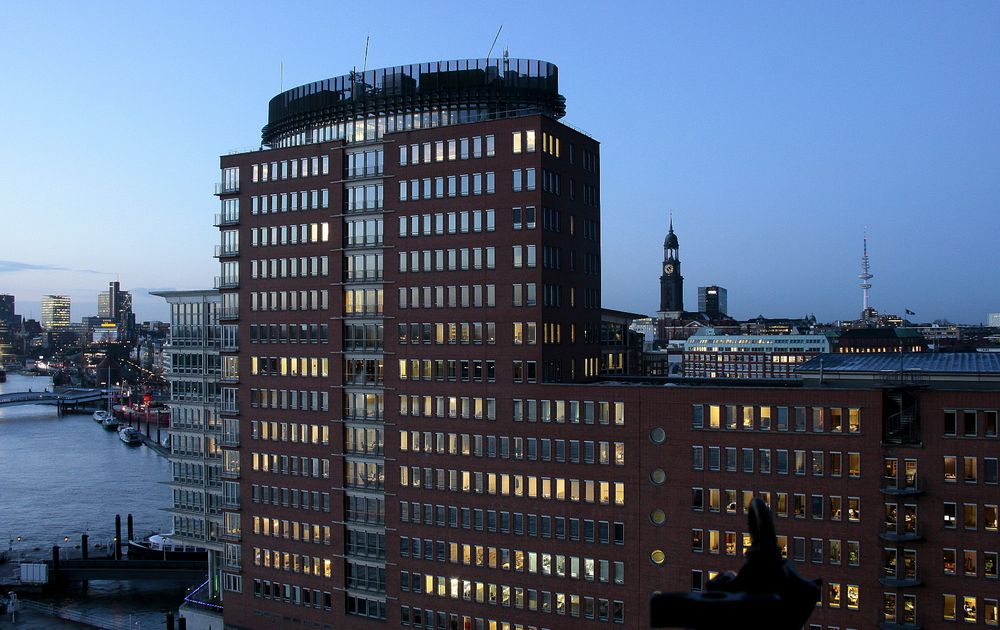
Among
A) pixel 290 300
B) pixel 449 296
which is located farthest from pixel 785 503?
pixel 290 300

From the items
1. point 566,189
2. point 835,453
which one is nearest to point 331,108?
point 566,189

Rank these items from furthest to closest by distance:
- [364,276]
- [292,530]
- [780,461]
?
[292,530], [364,276], [780,461]

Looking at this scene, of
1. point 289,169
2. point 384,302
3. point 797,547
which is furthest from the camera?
point 289,169

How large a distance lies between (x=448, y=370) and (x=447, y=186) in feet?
49.9

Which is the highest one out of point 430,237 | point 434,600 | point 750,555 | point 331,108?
point 331,108

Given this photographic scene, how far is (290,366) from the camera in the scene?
81375 mm

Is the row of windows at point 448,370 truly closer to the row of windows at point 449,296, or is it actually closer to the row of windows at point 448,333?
the row of windows at point 448,333

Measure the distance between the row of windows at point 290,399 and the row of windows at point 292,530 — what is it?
10.6 meters

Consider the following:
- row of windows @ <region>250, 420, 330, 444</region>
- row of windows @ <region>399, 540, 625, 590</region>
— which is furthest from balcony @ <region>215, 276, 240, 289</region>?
row of windows @ <region>399, 540, 625, 590</region>

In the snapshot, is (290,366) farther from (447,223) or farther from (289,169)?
(447,223)

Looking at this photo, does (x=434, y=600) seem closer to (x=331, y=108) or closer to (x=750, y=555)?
(x=331, y=108)

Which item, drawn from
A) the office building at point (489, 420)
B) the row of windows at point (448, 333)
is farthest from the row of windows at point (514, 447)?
the row of windows at point (448, 333)

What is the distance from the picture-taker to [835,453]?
59125 mm

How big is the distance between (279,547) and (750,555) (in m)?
73.1
